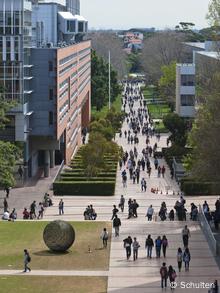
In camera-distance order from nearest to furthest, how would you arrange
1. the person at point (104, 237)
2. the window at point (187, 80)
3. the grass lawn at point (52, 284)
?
the grass lawn at point (52, 284), the person at point (104, 237), the window at point (187, 80)

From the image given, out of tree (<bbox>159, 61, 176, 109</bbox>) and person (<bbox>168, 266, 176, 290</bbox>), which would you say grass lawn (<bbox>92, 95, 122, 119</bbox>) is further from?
person (<bbox>168, 266, 176, 290</bbox>)

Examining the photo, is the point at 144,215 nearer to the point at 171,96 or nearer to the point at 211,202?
the point at 211,202

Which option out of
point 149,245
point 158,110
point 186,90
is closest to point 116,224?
point 149,245

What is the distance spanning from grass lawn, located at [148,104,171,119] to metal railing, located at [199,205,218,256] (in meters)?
68.8

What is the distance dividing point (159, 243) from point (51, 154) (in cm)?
3375

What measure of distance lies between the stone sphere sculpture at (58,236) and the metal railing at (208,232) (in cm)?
666

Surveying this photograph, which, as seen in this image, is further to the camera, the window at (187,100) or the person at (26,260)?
the window at (187,100)

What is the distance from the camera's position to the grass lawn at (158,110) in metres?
117

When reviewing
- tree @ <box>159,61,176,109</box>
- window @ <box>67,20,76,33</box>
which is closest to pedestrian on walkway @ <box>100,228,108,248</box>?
window @ <box>67,20,76,33</box>

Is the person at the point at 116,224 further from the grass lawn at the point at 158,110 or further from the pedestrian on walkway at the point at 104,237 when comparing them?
the grass lawn at the point at 158,110

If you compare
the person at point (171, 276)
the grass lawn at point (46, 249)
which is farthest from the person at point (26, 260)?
the person at point (171, 276)

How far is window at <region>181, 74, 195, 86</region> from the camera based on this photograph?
9281 centimetres

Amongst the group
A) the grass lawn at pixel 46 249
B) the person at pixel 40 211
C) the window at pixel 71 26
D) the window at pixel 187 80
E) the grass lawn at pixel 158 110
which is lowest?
the grass lawn at pixel 158 110

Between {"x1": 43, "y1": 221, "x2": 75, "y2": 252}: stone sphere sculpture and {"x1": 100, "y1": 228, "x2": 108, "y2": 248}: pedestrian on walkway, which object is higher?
{"x1": 43, "y1": 221, "x2": 75, "y2": 252}: stone sphere sculpture
